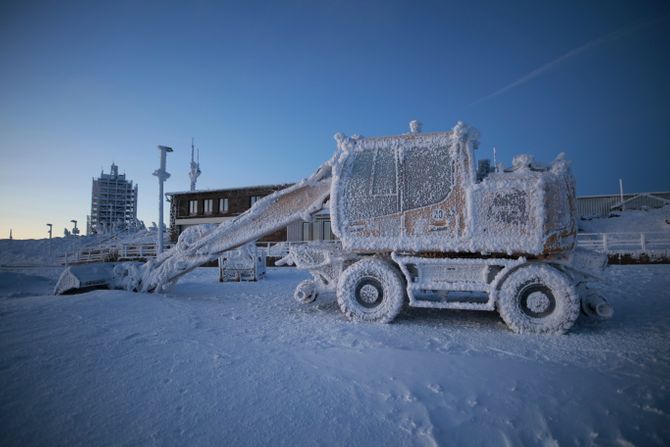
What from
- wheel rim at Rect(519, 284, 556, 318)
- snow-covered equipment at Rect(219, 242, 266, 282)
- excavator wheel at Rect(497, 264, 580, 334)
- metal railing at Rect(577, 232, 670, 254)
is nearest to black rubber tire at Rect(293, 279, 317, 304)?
excavator wheel at Rect(497, 264, 580, 334)

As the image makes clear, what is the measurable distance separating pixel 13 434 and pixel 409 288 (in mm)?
4234

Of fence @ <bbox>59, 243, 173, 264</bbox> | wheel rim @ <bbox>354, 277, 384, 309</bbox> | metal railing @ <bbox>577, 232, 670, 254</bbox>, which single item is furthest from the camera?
fence @ <bbox>59, 243, 173, 264</bbox>

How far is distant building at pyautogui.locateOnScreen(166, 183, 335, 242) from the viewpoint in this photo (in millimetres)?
25016

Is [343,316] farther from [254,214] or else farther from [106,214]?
[106,214]

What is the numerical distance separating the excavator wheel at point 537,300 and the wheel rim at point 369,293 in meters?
1.75

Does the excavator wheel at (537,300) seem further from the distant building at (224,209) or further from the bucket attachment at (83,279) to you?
the distant building at (224,209)

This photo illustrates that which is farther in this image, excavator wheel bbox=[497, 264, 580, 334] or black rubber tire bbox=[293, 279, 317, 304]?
black rubber tire bbox=[293, 279, 317, 304]

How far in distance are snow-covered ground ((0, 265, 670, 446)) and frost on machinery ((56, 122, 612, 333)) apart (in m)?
0.48

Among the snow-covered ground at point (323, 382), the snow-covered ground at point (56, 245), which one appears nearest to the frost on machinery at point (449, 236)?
the snow-covered ground at point (323, 382)

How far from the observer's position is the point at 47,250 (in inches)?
1347

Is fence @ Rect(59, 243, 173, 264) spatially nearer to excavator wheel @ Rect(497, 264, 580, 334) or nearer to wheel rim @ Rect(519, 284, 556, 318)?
excavator wheel @ Rect(497, 264, 580, 334)

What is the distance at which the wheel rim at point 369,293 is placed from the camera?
4852 mm

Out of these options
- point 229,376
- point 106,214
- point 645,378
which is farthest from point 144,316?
point 106,214

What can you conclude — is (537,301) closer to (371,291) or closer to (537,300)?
(537,300)
